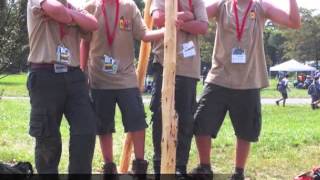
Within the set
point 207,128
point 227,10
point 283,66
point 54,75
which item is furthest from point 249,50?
point 283,66

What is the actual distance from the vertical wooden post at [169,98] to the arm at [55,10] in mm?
914

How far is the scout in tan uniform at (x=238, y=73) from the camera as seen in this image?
559 cm

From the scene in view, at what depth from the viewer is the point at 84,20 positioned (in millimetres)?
4898

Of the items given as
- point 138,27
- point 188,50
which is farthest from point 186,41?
point 138,27

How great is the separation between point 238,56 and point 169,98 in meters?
1.49

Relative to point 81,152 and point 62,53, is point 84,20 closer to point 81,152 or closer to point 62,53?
→ point 62,53

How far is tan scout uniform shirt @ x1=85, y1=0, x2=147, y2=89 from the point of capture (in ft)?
17.6

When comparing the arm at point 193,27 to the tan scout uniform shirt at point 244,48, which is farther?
the tan scout uniform shirt at point 244,48

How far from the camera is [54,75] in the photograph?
4.88 metres

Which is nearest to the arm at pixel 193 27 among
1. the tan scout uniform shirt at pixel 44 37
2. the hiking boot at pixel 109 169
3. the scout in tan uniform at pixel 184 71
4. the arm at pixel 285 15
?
the scout in tan uniform at pixel 184 71

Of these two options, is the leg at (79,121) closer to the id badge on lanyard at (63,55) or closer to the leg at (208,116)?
the id badge on lanyard at (63,55)

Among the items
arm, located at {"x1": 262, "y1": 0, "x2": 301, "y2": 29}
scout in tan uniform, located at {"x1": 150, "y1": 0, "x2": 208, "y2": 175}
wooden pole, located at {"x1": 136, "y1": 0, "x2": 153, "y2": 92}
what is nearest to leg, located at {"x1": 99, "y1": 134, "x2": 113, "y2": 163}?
scout in tan uniform, located at {"x1": 150, "y1": 0, "x2": 208, "y2": 175}

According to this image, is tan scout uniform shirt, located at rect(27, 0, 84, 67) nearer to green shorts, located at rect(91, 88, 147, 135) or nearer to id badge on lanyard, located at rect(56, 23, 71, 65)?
id badge on lanyard, located at rect(56, 23, 71, 65)

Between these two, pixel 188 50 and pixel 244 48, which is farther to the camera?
pixel 244 48
